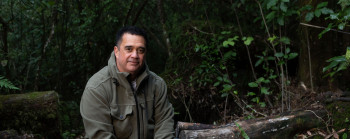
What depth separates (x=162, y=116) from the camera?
10.2 feet

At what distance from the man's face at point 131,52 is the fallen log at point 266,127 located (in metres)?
0.82

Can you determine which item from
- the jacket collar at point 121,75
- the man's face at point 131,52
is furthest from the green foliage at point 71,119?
the man's face at point 131,52

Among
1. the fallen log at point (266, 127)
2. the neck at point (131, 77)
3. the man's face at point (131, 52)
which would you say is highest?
the man's face at point (131, 52)

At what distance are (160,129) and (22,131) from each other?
2.10m

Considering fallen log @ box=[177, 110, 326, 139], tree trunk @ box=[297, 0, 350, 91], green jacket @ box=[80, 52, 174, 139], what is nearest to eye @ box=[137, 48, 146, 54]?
green jacket @ box=[80, 52, 174, 139]

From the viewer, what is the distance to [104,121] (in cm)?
270

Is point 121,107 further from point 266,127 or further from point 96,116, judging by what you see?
point 266,127

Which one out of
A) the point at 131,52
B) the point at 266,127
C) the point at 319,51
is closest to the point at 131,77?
the point at 131,52

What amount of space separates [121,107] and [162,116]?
0.50m

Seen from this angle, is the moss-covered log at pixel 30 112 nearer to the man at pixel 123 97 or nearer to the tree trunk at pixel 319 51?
the man at pixel 123 97

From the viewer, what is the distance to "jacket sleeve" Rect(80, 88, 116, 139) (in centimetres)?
264

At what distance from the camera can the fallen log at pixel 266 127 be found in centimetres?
284

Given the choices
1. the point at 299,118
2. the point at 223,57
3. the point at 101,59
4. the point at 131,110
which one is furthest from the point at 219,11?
the point at 131,110

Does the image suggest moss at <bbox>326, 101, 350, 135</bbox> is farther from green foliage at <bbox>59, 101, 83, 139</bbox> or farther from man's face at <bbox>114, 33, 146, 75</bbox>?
green foliage at <bbox>59, 101, 83, 139</bbox>
